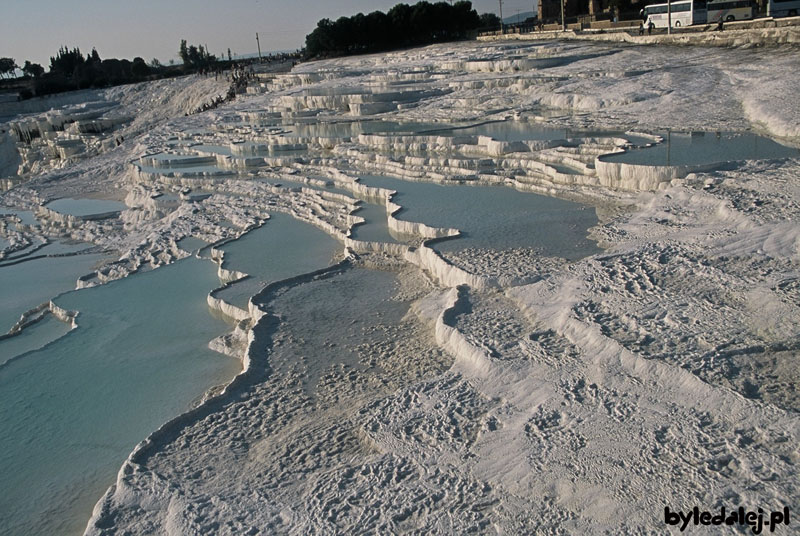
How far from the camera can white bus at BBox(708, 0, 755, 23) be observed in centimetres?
1914

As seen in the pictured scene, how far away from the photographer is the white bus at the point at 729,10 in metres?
19.1

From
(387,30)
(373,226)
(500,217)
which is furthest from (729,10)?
(387,30)

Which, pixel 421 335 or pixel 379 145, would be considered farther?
pixel 379 145

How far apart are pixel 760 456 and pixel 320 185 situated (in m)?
7.29

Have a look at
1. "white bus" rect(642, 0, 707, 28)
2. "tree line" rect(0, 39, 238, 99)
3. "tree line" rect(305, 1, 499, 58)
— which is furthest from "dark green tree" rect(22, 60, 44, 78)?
"white bus" rect(642, 0, 707, 28)

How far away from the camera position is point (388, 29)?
3794 cm

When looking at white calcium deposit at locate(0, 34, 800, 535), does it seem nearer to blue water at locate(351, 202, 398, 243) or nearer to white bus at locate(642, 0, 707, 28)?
blue water at locate(351, 202, 398, 243)

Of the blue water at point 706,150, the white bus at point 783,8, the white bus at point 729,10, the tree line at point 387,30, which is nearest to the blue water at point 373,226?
the blue water at point 706,150

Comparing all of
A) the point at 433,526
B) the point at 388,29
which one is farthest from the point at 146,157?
the point at 388,29

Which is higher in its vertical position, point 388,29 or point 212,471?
point 388,29

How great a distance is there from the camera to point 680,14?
20766mm

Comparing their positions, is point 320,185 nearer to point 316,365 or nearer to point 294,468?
point 316,365

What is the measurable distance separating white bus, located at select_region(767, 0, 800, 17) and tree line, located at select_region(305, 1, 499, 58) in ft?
70.9

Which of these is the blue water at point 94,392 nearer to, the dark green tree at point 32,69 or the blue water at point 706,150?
the blue water at point 706,150
